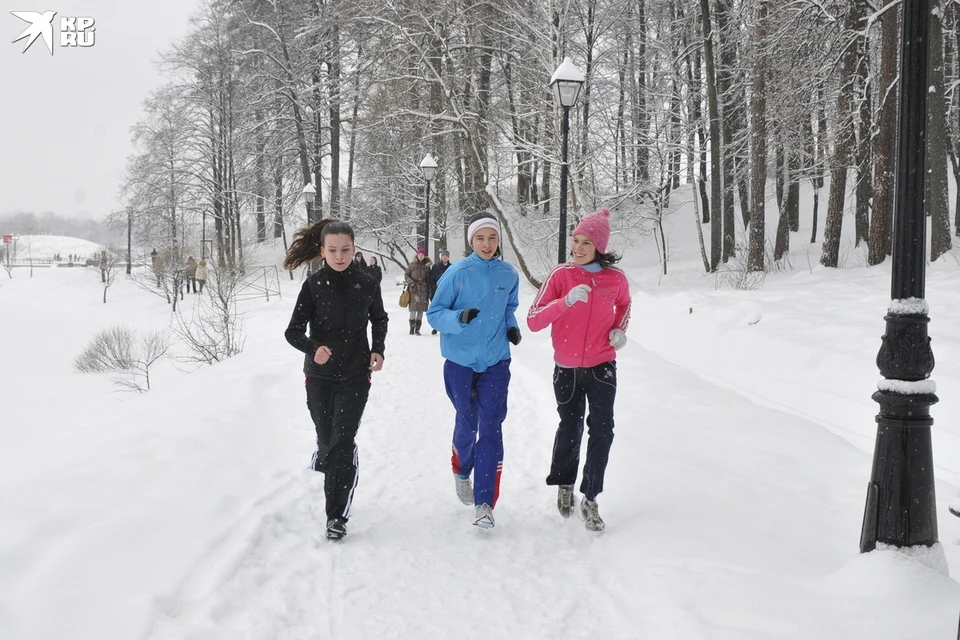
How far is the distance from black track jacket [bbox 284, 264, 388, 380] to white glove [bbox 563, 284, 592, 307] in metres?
1.16

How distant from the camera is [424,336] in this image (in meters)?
14.5

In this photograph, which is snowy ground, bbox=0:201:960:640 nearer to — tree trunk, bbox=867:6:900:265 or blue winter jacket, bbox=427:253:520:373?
blue winter jacket, bbox=427:253:520:373

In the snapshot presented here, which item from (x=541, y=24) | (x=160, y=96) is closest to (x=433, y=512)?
(x=541, y=24)

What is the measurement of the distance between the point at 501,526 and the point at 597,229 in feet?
6.30

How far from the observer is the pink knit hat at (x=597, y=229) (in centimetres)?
400

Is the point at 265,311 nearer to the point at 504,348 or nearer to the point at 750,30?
the point at 750,30

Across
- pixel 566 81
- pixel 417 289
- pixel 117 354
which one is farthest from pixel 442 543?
pixel 117 354

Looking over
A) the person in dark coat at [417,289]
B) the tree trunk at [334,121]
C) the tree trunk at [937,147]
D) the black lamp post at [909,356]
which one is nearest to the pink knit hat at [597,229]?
the black lamp post at [909,356]

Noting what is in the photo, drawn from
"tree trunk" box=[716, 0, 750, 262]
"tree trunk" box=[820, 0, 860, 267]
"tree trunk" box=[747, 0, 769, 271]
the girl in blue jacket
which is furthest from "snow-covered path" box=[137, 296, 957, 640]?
"tree trunk" box=[716, 0, 750, 262]

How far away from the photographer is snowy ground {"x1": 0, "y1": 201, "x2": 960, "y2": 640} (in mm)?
2945

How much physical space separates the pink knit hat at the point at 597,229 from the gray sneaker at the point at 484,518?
1.72 meters

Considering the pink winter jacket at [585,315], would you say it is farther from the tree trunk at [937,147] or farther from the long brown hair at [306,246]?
the tree trunk at [937,147]

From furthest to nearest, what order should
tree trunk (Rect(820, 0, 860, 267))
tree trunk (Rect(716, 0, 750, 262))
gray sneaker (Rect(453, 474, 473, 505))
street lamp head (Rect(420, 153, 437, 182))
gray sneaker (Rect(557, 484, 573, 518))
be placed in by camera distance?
tree trunk (Rect(716, 0, 750, 262)), street lamp head (Rect(420, 153, 437, 182)), tree trunk (Rect(820, 0, 860, 267)), gray sneaker (Rect(453, 474, 473, 505)), gray sneaker (Rect(557, 484, 573, 518))

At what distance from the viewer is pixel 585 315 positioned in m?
4.02
